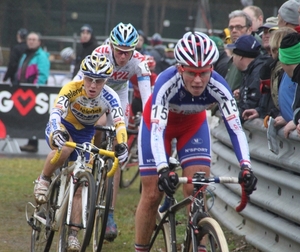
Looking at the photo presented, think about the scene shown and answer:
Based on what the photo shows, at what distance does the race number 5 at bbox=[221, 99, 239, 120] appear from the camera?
616 centimetres

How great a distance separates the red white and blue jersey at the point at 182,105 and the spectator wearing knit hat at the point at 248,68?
2211mm

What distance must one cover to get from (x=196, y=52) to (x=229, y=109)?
0.55 meters

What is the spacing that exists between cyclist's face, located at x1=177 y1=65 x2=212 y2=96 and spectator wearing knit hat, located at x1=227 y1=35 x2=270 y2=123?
2596 mm

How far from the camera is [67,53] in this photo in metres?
20.8

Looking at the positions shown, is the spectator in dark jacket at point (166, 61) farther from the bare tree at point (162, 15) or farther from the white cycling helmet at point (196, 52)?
the white cycling helmet at point (196, 52)

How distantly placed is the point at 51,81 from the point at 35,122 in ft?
14.2

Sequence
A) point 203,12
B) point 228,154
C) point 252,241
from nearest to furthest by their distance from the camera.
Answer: point 252,241 < point 228,154 < point 203,12

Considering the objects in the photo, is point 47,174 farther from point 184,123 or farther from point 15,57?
point 15,57

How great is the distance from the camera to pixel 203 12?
1916 cm

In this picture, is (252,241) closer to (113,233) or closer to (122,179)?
(113,233)

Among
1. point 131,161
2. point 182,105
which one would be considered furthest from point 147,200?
point 131,161

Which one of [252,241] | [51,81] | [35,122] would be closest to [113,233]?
[252,241]

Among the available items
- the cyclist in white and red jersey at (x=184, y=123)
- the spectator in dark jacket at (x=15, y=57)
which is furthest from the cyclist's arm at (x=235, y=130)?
the spectator in dark jacket at (x=15, y=57)

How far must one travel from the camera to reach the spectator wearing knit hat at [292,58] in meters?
6.65
